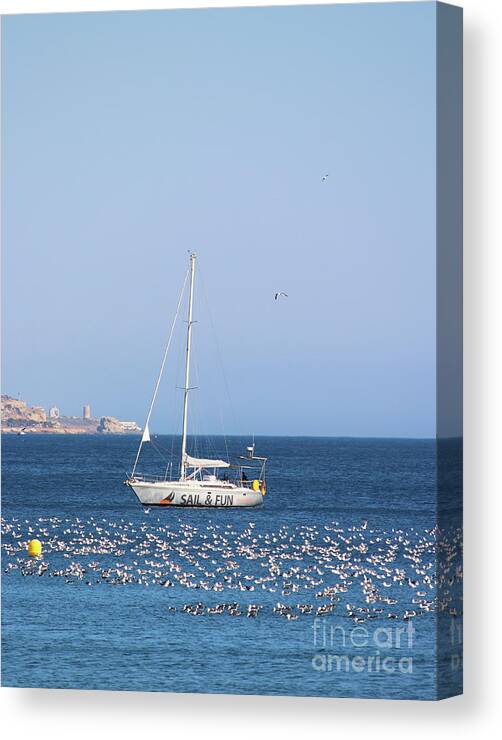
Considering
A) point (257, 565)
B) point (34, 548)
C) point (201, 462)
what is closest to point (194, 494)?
point (201, 462)

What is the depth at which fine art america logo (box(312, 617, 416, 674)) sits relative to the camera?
75.2 ft

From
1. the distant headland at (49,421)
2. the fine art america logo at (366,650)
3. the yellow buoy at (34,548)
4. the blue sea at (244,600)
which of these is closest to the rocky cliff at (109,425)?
the distant headland at (49,421)

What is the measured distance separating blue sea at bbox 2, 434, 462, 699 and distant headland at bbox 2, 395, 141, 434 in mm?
298

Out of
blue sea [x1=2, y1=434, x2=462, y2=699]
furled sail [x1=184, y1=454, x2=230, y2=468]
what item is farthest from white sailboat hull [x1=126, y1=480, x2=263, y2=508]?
blue sea [x1=2, y1=434, x2=462, y2=699]

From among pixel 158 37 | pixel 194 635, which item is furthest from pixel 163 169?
pixel 194 635

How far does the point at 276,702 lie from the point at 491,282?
225 inches

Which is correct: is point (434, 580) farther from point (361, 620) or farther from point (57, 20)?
point (57, 20)

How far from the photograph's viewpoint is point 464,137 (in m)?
22.6

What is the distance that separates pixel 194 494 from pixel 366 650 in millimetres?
7523

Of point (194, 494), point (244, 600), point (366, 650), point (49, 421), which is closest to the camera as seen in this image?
point (366, 650)

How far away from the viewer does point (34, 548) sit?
1007 inches

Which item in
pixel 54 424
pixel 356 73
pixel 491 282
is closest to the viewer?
pixel 491 282

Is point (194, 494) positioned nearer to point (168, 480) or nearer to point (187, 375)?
point (168, 480)

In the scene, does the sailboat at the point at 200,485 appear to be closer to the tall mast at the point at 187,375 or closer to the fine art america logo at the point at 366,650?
the tall mast at the point at 187,375
